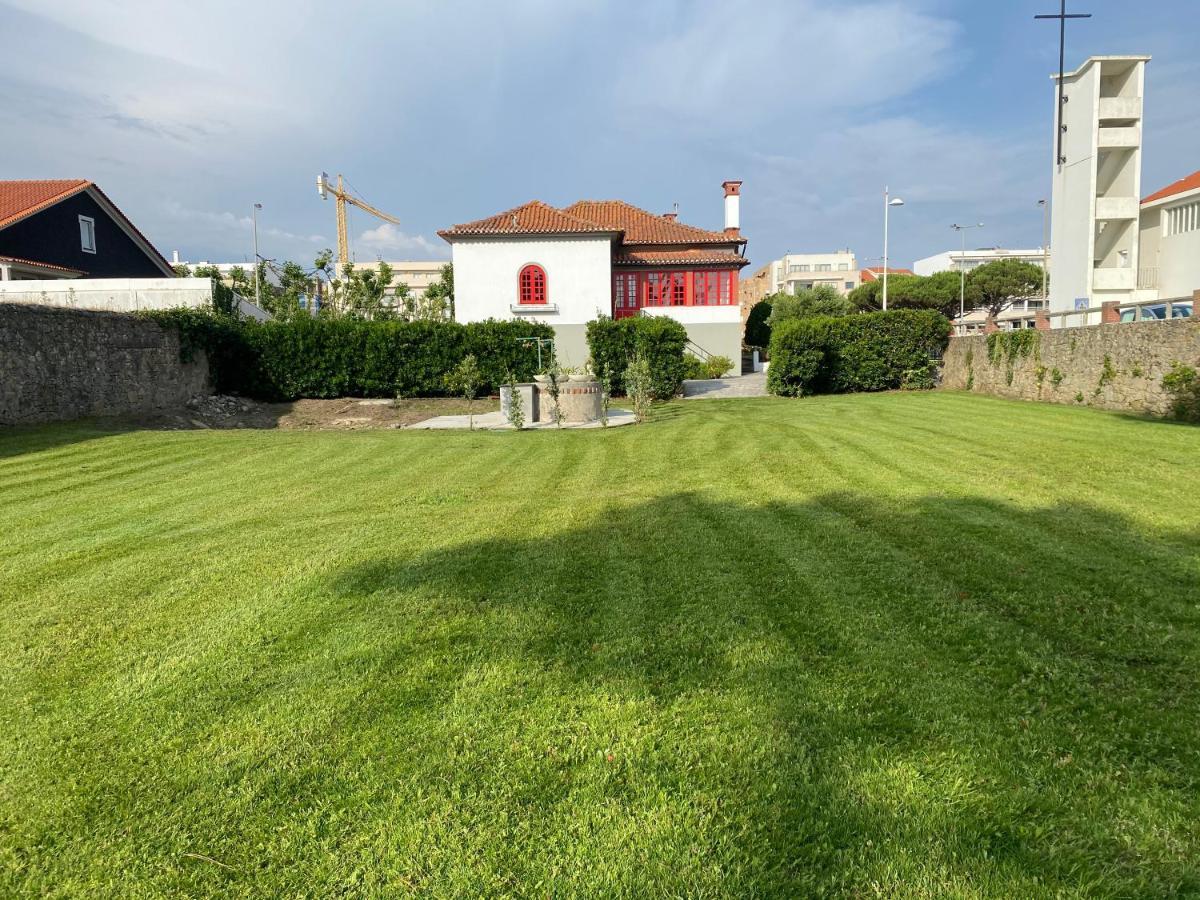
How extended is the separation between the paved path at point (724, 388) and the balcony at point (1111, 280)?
17.4 m

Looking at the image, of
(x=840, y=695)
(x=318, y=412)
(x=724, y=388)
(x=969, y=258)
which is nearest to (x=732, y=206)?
(x=724, y=388)

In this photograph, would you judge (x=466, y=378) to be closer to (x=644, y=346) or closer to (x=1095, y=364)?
(x=644, y=346)

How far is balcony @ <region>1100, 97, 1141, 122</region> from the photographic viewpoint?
3000cm

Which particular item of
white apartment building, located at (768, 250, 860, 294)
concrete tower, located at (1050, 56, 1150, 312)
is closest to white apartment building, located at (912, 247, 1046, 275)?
white apartment building, located at (768, 250, 860, 294)

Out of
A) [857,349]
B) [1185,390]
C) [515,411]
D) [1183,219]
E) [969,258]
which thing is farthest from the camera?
[969,258]

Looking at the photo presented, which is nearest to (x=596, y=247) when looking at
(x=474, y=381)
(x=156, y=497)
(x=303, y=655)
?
(x=474, y=381)

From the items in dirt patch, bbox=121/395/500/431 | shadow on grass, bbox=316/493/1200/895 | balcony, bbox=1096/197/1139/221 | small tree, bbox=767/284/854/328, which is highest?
balcony, bbox=1096/197/1139/221

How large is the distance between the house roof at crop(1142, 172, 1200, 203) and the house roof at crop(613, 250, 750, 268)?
1859 cm

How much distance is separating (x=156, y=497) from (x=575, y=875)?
7.16m

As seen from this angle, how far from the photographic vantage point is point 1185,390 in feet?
37.3

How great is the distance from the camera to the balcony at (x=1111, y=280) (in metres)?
30.9

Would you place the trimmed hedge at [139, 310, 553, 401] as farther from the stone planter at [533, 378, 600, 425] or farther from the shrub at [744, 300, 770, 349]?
the shrub at [744, 300, 770, 349]

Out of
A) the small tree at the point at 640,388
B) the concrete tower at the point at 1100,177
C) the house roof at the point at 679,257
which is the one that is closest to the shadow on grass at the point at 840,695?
the small tree at the point at 640,388

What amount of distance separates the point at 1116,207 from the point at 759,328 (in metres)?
20.1
